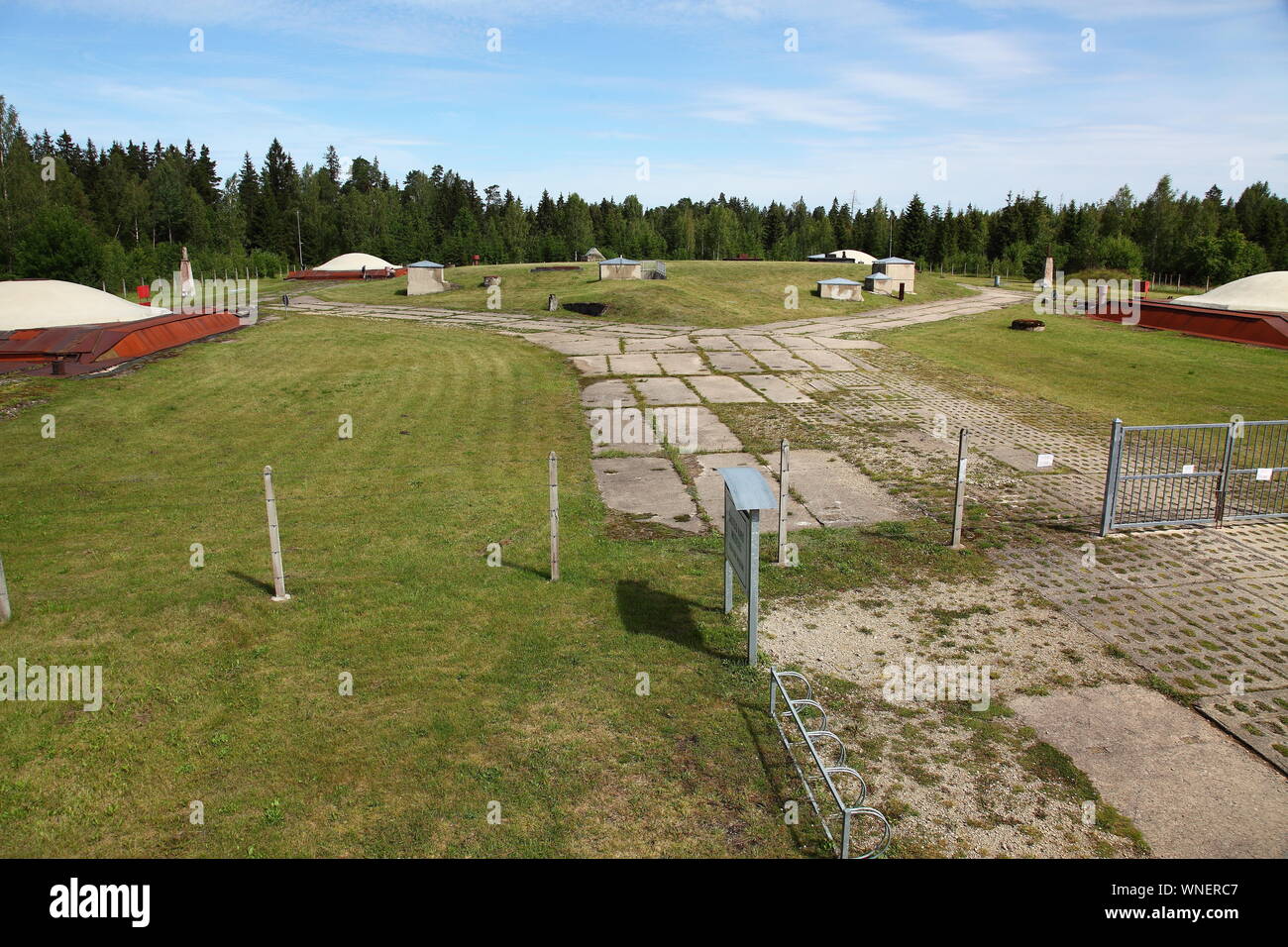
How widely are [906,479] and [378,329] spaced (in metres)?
29.1

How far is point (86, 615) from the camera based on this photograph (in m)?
9.99

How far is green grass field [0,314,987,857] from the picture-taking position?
21.4ft

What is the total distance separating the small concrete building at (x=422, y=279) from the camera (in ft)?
196

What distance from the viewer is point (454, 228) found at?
114m

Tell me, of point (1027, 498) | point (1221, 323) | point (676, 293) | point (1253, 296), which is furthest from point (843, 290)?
point (1027, 498)

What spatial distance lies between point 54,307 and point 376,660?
1207 inches

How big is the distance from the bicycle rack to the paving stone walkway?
3886mm

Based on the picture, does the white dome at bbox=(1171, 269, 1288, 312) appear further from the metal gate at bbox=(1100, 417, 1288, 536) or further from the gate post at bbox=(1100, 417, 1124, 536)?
the gate post at bbox=(1100, 417, 1124, 536)

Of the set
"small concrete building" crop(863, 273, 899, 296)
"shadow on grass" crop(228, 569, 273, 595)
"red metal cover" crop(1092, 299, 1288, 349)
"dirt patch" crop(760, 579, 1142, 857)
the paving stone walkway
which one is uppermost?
"small concrete building" crop(863, 273, 899, 296)

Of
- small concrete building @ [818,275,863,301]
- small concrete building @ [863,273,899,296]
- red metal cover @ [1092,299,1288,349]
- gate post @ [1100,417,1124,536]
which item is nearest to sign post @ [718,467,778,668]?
gate post @ [1100,417,1124,536]

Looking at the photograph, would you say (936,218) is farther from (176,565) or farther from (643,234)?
(176,565)

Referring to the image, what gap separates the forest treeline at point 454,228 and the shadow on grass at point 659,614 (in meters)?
62.5

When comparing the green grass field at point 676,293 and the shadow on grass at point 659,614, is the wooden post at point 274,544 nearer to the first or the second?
the shadow on grass at point 659,614
